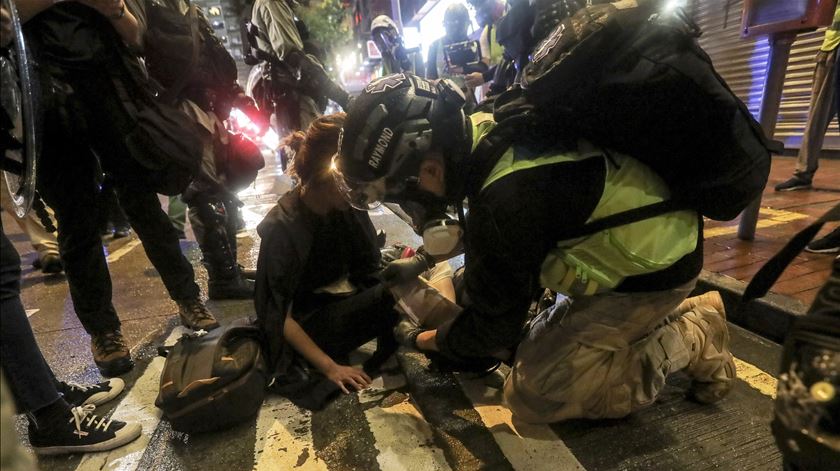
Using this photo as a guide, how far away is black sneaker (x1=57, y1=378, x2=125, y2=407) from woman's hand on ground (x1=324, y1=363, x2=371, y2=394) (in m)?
1.05

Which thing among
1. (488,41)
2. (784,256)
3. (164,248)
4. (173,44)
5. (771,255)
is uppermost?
(488,41)

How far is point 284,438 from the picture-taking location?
1.85 metres

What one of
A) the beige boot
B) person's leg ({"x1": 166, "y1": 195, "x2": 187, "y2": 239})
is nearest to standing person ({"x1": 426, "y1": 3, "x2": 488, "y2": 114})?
person's leg ({"x1": 166, "y1": 195, "x2": 187, "y2": 239})

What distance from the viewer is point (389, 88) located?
1491mm

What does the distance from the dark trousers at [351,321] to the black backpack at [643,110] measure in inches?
41.3

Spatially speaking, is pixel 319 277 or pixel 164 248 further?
pixel 164 248

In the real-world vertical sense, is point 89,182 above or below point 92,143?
below

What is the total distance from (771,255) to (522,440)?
232 cm

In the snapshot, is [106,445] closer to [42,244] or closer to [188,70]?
[188,70]

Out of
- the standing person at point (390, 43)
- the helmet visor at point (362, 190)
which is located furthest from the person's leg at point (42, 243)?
the standing person at point (390, 43)

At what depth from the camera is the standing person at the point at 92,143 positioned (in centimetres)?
188

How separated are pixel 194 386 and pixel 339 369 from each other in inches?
24.7

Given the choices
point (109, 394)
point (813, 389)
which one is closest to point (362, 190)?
point (813, 389)

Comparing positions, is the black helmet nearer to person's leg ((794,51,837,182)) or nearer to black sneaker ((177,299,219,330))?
black sneaker ((177,299,219,330))
